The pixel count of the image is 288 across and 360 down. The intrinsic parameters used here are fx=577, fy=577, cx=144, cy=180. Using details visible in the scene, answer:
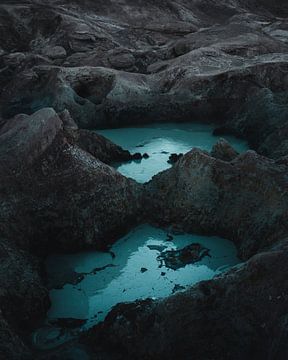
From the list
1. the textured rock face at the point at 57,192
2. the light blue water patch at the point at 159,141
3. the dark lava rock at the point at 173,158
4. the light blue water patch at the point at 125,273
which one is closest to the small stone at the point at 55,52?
the light blue water patch at the point at 159,141

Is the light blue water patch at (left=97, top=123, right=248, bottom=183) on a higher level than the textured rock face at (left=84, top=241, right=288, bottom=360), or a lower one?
lower

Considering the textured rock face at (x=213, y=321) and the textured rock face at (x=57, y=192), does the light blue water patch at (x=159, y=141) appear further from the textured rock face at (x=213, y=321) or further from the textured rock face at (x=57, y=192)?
the textured rock face at (x=213, y=321)

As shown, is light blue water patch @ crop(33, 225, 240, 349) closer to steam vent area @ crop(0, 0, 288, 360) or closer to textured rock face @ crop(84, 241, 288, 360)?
steam vent area @ crop(0, 0, 288, 360)

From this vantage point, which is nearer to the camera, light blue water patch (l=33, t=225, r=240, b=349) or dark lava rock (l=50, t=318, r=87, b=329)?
dark lava rock (l=50, t=318, r=87, b=329)

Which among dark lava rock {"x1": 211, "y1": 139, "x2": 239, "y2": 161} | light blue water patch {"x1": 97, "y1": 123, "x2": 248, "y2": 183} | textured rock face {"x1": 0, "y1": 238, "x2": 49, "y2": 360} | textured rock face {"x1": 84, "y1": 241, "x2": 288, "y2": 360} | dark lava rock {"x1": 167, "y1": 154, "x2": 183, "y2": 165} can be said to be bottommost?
light blue water patch {"x1": 97, "y1": 123, "x2": 248, "y2": 183}

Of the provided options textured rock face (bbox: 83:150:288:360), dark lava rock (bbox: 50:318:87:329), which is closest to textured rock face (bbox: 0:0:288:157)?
textured rock face (bbox: 83:150:288:360)

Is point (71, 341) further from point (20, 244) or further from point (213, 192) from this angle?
point (213, 192)

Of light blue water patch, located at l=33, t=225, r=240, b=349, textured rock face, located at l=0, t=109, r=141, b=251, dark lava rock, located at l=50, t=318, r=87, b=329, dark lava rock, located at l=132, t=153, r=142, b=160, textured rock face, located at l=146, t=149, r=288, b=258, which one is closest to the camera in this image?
dark lava rock, located at l=50, t=318, r=87, b=329
